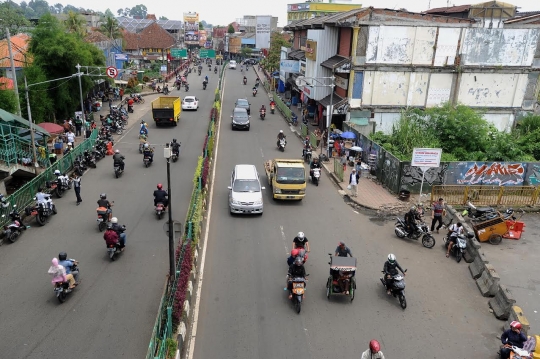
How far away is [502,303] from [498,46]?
28171mm

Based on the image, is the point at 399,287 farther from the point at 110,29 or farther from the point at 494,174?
the point at 110,29

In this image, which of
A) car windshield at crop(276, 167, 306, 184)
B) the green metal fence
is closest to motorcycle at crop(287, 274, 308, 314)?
car windshield at crop(276, 167, 306, 184)

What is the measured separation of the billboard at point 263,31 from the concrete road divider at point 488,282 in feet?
381

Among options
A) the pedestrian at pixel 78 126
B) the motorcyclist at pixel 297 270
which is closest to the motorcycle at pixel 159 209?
the motorcyclist at pixel 297 270

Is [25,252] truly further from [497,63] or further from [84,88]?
[497,63]

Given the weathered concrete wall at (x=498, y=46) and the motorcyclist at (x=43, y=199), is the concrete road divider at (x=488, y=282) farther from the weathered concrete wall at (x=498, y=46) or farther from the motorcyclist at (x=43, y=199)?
the weathered concrete wall at (x=498, y=46)

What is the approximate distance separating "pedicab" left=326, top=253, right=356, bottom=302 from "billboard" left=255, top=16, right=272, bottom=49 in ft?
385

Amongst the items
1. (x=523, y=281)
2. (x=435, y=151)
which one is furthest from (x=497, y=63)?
(x=523, y=281)

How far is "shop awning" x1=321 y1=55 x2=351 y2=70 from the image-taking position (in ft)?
108

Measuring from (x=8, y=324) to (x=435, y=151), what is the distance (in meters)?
17.9

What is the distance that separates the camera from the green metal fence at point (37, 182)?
58.5ft

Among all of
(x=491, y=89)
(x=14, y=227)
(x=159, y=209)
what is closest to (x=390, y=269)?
(x=159, y=209)

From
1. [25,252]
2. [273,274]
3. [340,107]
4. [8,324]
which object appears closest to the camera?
[8,324]

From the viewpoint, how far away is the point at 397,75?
110ft
